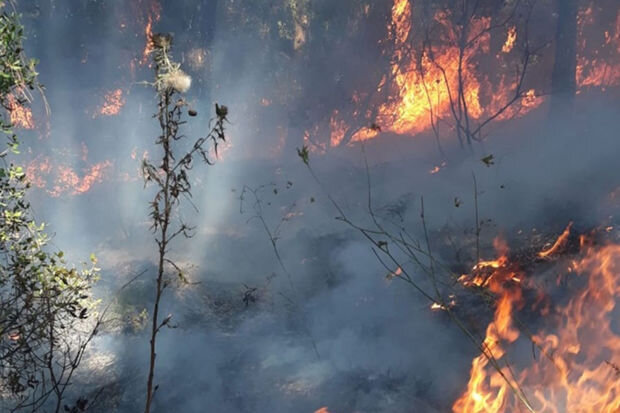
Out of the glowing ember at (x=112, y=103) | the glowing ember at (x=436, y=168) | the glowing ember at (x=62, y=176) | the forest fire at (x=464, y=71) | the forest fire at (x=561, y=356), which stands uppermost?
the glowing ember at (x=112, y=103)

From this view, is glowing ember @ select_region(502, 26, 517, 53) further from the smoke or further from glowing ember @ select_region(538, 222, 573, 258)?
glowing ember @ select_region(538, 222, 573, 258)

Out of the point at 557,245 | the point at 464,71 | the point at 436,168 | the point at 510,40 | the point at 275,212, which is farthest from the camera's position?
the point at 464,71

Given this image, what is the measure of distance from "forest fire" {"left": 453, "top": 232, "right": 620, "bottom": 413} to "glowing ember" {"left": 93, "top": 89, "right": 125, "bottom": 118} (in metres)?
19.7

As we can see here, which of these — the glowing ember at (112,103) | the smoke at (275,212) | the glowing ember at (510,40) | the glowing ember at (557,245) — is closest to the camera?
the smoke at (275,212)

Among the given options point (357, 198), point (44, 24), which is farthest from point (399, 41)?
point (44, 24)

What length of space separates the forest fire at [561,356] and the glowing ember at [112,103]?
19672 mm

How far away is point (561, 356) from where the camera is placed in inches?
263

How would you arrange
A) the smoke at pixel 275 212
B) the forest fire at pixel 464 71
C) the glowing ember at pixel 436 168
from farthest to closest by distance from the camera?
the forest fire at pixel 464 71
the glowing ember at pixel 436 168
the smoke at pixel 275 212

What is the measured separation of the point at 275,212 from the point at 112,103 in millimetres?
11533

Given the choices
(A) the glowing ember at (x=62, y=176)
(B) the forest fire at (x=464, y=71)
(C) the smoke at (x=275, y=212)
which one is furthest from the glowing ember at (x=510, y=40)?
(A) the glowing ember at (x=62, y=176)

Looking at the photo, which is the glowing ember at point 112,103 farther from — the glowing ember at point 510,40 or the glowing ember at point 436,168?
the glowing ember at point 510,40

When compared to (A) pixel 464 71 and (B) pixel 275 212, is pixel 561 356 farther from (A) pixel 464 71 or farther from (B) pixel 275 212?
(A) pixel 464 71

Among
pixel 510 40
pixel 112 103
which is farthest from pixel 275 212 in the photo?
pixel 510 40

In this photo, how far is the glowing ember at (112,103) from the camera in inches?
867
